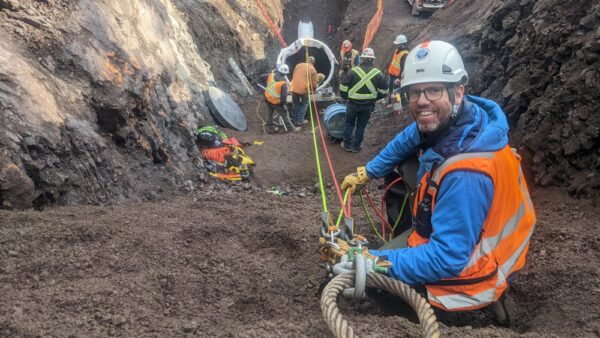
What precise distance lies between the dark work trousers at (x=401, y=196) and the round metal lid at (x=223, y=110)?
6.13 metres

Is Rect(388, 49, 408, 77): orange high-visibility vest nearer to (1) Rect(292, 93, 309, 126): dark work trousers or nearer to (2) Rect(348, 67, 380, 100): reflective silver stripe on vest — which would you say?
(1) Rect(292, 93, 309, 126): dark work trousers

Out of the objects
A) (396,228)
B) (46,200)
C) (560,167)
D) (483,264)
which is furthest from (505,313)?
(46,200)

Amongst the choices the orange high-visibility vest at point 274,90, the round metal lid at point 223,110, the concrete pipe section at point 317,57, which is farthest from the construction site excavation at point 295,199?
the concrete pipe section at point 317,57

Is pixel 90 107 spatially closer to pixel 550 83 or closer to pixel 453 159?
pixel 453 159

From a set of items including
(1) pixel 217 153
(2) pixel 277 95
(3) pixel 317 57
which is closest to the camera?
(1) pixel 217 153

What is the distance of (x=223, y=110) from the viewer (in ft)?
29.2

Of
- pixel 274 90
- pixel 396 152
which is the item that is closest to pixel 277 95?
pixel 274 90

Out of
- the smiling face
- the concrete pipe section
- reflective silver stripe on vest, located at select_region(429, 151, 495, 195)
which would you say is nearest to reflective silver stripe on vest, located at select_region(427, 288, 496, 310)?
reflective silver stripe on vest, located at select_region(429, 151, 495, 195)

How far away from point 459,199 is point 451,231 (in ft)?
0.58

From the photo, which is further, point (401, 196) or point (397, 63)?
point (397, 63)

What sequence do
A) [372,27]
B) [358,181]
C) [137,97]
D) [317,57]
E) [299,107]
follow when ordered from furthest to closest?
[372,27], [317,57], [299,107], [137,97], [358,181]

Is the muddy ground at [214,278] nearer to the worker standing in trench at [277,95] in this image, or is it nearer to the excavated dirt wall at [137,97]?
the excavated dirt wall at [137,97]

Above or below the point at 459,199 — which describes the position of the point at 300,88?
above

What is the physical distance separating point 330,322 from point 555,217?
8.89 ft
